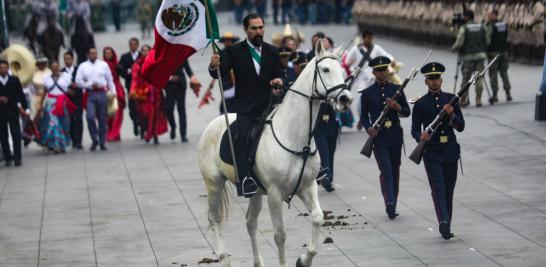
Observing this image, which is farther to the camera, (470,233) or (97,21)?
(97,21)

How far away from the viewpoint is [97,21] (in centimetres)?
6006

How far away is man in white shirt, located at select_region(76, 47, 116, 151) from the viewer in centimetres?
2266

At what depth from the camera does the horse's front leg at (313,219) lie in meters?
11.5

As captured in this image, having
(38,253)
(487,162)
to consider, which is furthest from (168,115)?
(38,253)

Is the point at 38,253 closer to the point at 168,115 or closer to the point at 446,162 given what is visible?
the point at 446,162

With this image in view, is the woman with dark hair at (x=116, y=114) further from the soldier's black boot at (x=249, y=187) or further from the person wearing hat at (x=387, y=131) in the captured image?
the soldier's black boot at (x=249, y=187)

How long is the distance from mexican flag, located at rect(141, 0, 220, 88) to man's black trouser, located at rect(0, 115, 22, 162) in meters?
8.85

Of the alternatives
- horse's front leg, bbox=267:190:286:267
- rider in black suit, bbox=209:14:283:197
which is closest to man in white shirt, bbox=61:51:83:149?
rider in black suit, bbox=209:14:283:197

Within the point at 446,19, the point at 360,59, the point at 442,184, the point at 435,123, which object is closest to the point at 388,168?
the point at 442,184

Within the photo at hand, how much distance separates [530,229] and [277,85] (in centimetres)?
351

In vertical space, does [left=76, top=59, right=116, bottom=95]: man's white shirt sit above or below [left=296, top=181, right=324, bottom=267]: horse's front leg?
below

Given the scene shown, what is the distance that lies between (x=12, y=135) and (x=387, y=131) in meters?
8.82

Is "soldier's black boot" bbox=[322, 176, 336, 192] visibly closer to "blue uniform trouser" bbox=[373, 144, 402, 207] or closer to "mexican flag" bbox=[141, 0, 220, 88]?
"blue uniform trouser" bbox=[373, 144, 402, 207]

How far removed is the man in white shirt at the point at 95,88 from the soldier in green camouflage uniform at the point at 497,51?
314 inches
